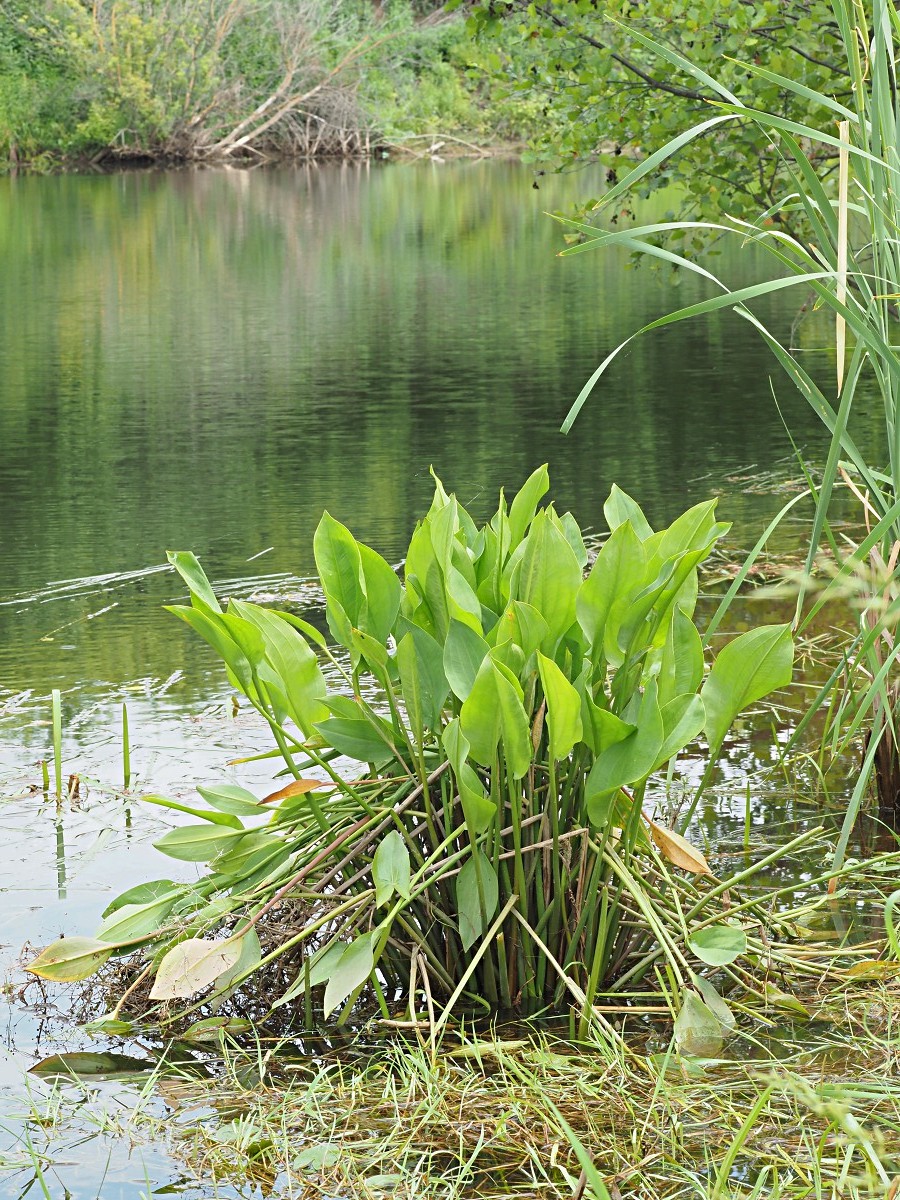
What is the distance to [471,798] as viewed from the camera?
2012 mm

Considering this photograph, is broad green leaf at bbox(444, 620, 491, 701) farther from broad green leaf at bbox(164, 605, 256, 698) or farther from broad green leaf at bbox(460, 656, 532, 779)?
broad green leaf at bbox(164, 605, 256, 698)

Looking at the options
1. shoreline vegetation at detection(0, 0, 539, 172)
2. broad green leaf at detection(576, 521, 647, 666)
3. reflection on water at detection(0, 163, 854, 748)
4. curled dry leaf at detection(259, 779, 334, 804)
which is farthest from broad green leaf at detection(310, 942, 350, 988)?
shoreline vegetation at detection(0, 0, 539, 172)

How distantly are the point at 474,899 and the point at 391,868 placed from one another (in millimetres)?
131

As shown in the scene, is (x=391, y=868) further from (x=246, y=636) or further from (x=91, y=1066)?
(x=91, y=1066)

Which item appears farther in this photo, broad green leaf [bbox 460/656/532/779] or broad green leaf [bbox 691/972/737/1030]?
broad green leaf [bbox 691/972/737/1030]

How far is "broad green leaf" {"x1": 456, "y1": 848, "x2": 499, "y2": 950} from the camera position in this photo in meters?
2.09

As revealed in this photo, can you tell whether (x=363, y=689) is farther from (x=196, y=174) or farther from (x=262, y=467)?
(x=196, y=174)

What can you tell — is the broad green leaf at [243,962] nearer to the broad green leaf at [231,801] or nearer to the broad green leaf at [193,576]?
the broad green leaf at [231,801]

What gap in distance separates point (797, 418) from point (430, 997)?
6573mm

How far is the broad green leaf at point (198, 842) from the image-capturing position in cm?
226

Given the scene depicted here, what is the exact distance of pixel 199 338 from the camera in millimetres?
10898

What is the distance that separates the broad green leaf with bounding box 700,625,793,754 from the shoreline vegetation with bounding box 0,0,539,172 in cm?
2424

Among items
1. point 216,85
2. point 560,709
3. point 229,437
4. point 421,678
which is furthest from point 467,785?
point 216,85

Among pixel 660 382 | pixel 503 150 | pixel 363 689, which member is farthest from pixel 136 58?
pixel 363 689
